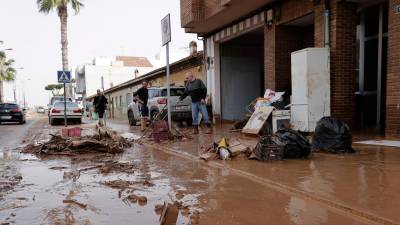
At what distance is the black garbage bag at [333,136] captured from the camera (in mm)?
7251

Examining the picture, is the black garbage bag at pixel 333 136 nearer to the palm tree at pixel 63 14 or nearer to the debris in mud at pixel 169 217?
the debris in mud at pixel 169 217

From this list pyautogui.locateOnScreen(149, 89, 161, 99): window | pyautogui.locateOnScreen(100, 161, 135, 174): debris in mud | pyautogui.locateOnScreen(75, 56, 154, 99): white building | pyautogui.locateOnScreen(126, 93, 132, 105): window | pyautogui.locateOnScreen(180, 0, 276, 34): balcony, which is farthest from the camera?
pyautogui.locateOnScreen(75, 56, 154, 99): white building

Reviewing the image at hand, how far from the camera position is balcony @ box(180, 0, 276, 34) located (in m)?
12.6

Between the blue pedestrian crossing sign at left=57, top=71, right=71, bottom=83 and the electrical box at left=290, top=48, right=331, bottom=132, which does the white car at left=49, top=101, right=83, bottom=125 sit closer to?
the blue pedestrian crossing sign at left=57, top=71, right=71, bottom=83

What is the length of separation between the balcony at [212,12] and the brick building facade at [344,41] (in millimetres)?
32

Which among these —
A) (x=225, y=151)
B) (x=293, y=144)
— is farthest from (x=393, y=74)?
(x=225, y=151)

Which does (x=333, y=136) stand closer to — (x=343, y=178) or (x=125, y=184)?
(x=343, y=178)

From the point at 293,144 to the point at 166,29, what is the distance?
5702mm

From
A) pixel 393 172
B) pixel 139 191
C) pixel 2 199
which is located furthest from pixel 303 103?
pixel 2 199

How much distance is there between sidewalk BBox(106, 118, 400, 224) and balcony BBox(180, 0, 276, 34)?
6282 mm

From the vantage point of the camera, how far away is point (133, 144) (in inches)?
428

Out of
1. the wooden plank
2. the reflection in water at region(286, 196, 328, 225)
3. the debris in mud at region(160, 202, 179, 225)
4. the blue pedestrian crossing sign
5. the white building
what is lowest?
the reflection in water at region(286, 196, 328, 225)

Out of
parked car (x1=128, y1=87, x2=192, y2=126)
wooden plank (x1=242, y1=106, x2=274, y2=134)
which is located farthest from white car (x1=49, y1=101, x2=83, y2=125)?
wooden plank (x1=242, y1=106, x2=274, y2=134)

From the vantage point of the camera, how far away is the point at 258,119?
35.1 feet
